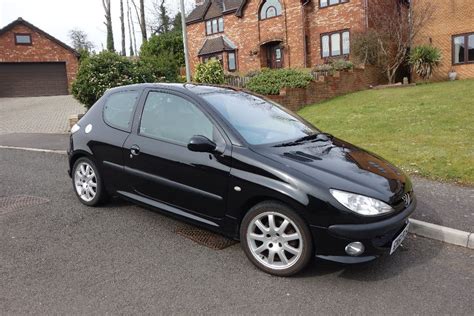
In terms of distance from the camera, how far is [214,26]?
30.4 metres

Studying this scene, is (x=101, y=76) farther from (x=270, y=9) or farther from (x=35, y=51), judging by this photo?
(x=35, y=51)

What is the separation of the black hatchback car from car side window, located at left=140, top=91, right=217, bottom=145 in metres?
0.01

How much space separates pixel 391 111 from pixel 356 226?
9.68 meters

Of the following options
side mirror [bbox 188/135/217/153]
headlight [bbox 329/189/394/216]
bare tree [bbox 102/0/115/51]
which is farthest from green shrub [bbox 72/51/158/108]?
bare tree [bbox 102/0/115/51]

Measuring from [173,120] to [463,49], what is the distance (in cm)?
1968

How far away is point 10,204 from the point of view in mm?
5531

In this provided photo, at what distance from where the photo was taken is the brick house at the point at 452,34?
1959 cm

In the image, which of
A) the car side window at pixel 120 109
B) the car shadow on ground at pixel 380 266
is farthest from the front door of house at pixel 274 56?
the car shadow on ground at pixel 380 266

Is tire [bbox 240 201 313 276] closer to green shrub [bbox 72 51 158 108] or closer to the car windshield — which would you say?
the car windshield

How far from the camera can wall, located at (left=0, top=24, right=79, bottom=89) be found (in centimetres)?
2945

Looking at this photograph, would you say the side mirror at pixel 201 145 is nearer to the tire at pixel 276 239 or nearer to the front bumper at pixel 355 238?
the tire at pixel 276 239

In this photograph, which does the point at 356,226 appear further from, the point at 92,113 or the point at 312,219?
the point at 92,113

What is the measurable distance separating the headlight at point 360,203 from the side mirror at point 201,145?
117 cm

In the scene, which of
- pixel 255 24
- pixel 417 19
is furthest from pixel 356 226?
pixel 255 24
